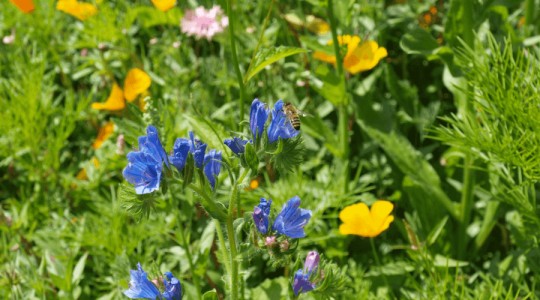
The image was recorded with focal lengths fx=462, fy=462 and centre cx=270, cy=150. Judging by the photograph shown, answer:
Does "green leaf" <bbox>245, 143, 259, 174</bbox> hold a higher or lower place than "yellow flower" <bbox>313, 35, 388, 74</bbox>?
higher

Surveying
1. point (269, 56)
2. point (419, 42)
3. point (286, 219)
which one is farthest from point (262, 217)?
point (419, 42)

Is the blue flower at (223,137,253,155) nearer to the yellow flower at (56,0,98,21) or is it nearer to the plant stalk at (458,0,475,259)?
the plant stalk at (458,0,475,259)

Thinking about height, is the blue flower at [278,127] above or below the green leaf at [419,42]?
above

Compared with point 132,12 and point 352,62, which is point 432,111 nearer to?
point 352,62

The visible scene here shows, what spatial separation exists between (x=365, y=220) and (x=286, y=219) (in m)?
0.71

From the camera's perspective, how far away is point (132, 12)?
255cm

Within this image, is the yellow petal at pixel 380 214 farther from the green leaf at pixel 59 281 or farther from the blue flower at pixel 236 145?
the green leaf at pixel 59 281

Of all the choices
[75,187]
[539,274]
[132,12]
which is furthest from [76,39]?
[539,274]

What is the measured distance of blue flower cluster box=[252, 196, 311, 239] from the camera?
1.00 metres

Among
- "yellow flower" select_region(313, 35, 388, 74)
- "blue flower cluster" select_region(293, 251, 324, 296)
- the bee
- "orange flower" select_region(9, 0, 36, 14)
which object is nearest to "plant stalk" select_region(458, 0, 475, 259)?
"yellow flower" select_region(313, 35, 388, 74)

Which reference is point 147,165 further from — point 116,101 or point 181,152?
point 116,101

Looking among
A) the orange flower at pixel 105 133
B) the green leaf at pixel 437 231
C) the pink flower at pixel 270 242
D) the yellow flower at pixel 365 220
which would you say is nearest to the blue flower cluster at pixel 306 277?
the pink flower at pixel 270 242

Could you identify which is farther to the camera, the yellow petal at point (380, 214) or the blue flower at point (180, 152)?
the yellow petal at point (380, 214)

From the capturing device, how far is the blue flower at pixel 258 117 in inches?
39.7
